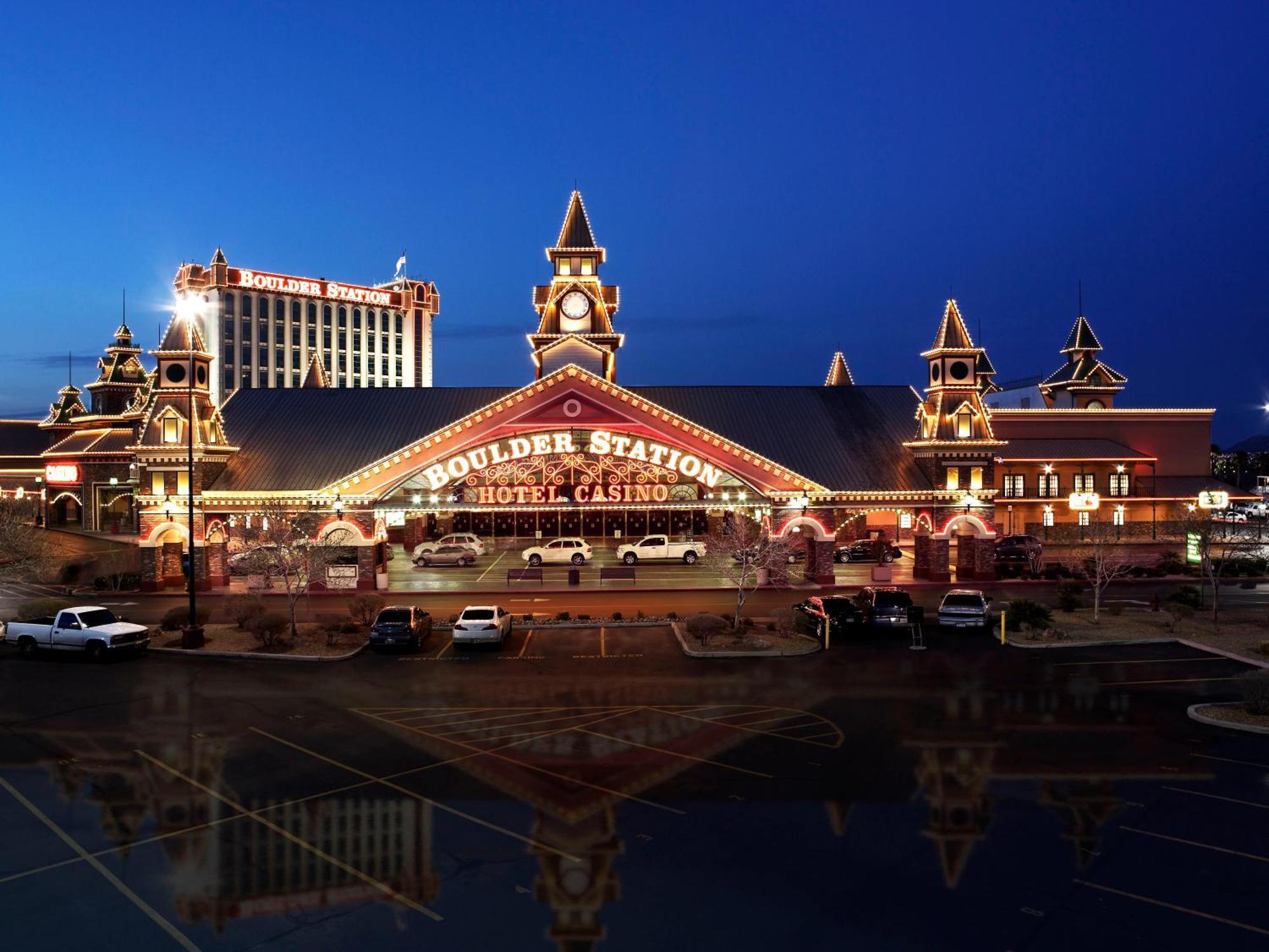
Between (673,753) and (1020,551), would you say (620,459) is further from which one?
(673,753)

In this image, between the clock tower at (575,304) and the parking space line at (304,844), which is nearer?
the parking space line at (304,844)

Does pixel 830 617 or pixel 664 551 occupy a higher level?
pixel 664 551

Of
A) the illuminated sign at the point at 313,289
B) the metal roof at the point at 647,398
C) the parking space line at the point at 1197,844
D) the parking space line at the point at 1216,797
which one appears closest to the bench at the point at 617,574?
the metal roof at the point at 647,398

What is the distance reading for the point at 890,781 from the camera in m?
16.5

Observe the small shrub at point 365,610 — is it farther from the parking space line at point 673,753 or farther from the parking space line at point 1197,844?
the parking space line at point 1197,844

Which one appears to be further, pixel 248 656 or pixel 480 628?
pixel 480 628

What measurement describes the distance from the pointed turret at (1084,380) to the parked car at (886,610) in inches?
1671

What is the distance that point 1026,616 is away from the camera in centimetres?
3119

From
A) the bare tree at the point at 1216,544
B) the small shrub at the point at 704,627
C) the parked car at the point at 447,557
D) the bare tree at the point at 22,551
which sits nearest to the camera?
the small shrub at the point at 704,627

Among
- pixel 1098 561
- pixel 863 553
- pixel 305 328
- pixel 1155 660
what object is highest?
pixel 305 328

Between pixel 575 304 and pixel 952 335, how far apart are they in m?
23.0

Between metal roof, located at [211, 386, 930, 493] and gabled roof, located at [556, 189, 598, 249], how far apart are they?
9824mm

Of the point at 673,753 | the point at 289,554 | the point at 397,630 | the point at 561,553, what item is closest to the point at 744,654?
the point at 673,753

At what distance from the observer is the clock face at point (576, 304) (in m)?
58.6
